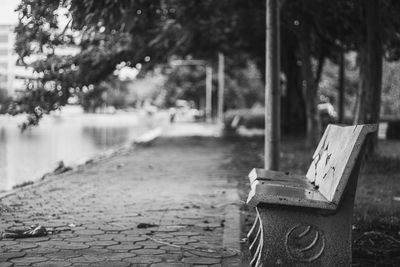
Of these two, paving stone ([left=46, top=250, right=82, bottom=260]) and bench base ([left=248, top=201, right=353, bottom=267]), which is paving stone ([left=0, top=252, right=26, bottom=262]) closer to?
paving stone ([left=46, top=250, right=82, bottom=260])

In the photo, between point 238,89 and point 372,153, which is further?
point 238,89

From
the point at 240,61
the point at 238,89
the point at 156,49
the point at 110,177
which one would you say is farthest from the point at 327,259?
the point at 238,89

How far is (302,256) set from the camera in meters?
4.53

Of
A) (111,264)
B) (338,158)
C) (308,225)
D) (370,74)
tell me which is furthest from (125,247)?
(370,74)

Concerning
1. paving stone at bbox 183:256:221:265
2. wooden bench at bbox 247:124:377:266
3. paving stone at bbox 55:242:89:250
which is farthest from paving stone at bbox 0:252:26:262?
wooden bench at bbox 247:124:377:266

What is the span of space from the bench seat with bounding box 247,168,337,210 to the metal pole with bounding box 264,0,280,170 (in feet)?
7.10

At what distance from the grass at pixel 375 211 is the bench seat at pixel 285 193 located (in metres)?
0.73

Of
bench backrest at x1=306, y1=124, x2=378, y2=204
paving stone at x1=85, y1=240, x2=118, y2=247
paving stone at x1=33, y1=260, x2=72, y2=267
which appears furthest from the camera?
paving stone at x1=85, y1=240, x2=118, y2=247

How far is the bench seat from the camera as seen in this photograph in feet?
14.4

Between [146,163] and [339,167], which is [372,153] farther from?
[339,167]

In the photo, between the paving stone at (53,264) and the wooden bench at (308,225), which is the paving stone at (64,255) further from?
the wooden bench at (308,225)

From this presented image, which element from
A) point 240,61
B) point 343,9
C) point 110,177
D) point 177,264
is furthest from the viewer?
point 240,61

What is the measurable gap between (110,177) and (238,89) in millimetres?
50490

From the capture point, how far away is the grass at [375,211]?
207 inches
